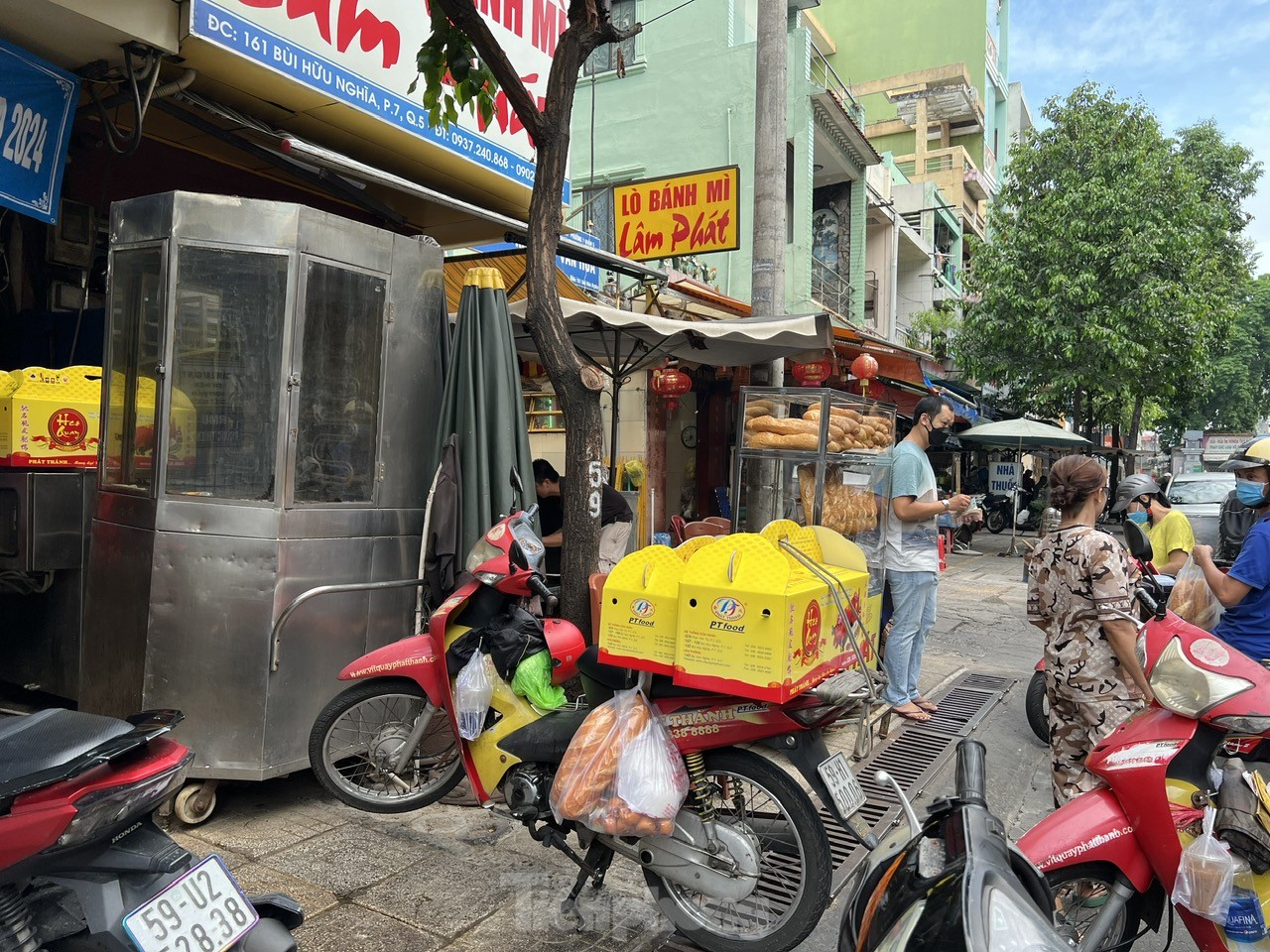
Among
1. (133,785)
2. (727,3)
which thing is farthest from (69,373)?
(727,3)

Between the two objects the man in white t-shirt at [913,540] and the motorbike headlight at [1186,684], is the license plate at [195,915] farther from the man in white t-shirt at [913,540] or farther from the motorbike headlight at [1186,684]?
the man in white t-shirt at [913,540]

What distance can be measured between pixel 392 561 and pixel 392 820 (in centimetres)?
123

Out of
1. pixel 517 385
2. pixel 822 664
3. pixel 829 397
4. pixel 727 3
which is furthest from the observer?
pixel 727 3

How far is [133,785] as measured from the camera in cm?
195

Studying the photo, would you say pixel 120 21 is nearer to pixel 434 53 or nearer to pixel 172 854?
pixel 434 53

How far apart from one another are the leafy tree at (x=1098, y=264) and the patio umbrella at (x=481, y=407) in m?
15.4

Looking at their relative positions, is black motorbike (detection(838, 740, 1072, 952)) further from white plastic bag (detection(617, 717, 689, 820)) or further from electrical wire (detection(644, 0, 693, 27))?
electrical wire (detection(644, 0, 693, 27))

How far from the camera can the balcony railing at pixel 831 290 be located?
1708cm

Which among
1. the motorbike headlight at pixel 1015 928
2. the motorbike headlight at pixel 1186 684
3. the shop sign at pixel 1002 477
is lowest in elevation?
the motorbike headlight at pixel 1015 928

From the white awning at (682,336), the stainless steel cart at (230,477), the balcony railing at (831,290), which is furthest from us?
the balcony railing at (831,290)

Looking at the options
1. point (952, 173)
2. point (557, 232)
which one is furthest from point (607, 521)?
point (952, 173)

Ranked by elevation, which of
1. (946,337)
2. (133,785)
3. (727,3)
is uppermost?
(727,3)

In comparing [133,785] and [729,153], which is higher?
[729,153]

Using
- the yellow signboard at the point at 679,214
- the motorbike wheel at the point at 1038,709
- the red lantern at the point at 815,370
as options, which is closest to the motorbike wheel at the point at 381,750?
the motorbike wheel at the point at 1038,709
